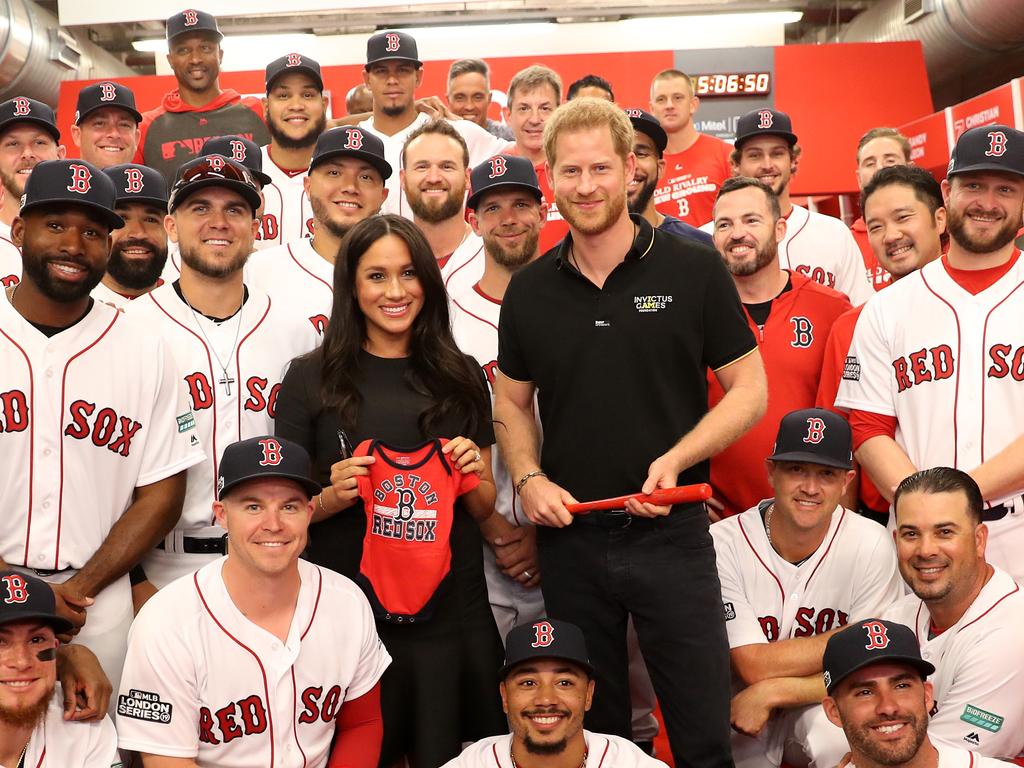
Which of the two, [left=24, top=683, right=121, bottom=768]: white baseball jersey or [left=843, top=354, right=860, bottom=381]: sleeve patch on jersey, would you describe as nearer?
[left=24, top=683, right=121, bottom=768]: white baseball jersey

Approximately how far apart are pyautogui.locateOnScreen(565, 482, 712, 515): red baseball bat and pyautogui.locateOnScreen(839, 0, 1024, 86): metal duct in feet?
26.1

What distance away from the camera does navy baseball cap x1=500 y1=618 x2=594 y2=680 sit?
379cm

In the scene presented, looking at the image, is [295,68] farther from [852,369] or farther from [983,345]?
[983,345]

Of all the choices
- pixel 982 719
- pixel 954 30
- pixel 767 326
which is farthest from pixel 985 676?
pixel 954 30

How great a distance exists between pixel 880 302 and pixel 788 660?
1468mm

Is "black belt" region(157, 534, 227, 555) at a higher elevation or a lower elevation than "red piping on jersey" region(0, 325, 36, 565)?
lower

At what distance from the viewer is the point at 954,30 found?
36.7 feet

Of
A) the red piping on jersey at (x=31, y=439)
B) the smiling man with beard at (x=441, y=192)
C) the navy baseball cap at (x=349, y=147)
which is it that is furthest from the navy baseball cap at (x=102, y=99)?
the red piping on jersey at (x=31, y=439)

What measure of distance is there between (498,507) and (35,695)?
6.03 feet

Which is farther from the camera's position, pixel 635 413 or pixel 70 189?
pixel 70 189

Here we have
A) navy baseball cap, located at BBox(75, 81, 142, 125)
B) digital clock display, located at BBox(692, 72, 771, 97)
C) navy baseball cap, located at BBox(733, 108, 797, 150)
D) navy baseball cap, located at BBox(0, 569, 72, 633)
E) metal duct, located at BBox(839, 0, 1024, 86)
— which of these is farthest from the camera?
digital clock display, located at BBox(692, 72, 771, 97)

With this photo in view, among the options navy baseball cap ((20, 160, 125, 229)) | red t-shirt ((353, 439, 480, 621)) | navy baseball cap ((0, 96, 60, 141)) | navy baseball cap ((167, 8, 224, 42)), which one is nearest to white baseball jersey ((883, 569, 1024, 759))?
red t-shirt ((353, 439, 480, 621))

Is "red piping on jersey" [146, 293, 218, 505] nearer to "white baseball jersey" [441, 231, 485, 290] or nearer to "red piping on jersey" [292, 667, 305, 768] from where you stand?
"red piping on jersey" [292, 667, 305, 768]

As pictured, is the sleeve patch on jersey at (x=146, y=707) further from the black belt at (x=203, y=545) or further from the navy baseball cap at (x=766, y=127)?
the navy baseball cap at (x=766, y=127)
